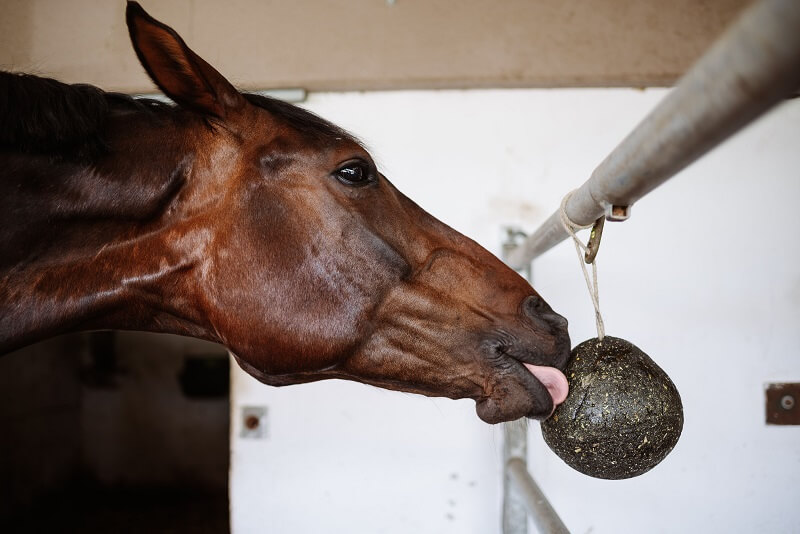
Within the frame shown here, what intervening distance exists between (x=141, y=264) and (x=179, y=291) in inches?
3.9

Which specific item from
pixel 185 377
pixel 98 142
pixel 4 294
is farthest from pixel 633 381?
pixel 185 377

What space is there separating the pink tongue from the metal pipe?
371mm

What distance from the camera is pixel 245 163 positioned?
1106 millimetres

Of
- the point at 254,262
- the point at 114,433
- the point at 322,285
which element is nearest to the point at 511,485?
the point at 322,285

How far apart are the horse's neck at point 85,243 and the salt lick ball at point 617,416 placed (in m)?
0.85

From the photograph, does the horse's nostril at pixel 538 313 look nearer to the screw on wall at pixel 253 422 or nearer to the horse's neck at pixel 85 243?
the horse's neck at pixel 85 243

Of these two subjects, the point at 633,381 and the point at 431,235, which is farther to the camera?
the point at 431,235

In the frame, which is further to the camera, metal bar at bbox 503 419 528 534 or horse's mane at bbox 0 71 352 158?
metal bar at bbox 503 419 528 534

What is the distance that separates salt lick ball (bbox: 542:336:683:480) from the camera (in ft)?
2.83

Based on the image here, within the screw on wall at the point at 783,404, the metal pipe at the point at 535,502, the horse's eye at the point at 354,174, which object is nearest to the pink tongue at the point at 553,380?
the metal pipe at the point at 535,502

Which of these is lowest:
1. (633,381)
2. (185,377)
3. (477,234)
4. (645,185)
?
(185,377)

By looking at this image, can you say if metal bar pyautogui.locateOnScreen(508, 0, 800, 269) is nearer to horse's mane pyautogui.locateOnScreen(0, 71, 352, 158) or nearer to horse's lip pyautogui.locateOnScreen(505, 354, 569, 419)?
horse's lip pyautogui.locateOnScreen(505, 354, 569, 419)

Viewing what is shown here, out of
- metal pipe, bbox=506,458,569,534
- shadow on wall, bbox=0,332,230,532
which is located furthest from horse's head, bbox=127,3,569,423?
shadow on wall, bbox=0,332,230,532

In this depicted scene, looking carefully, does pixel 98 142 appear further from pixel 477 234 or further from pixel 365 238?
Answer: pixel 477 234
